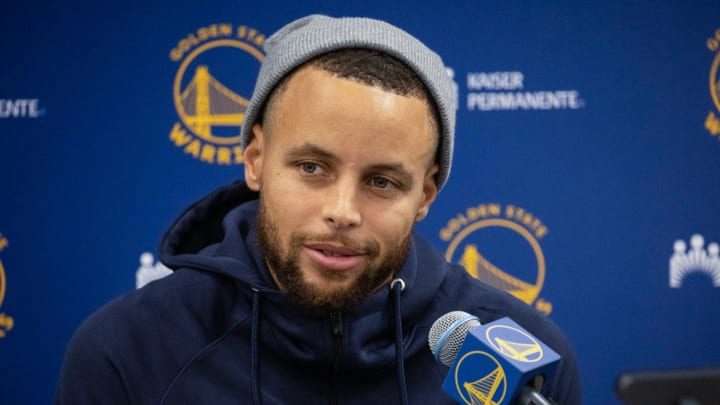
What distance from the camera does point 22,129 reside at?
1.47 m

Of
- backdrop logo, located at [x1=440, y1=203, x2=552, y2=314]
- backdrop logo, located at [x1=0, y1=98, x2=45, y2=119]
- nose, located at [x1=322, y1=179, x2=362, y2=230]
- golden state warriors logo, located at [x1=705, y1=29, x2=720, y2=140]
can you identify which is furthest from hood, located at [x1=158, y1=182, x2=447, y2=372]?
golden state warriors logo, located at [x1=705, y1=29, x2=720, y2=140]

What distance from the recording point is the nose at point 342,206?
2.19 feet

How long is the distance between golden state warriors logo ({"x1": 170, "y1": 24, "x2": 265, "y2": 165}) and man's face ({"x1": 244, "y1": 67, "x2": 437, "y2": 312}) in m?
0.75

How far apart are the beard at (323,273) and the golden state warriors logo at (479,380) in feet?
0.75

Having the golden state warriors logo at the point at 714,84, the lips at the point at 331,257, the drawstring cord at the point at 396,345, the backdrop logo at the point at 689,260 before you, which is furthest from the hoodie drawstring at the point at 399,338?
the golden state warriors logo at the point at 714,84

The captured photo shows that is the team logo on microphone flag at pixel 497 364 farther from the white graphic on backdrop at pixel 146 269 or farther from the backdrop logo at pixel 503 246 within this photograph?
the white graphic on backdrop at pixel 146 269

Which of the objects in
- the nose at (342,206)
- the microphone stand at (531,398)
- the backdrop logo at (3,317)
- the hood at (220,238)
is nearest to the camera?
the microphone stand at (531,398)

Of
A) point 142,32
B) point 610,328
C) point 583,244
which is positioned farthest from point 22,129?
point 610,328

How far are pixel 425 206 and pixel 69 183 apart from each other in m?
1.03

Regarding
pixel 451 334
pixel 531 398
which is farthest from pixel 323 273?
pixel 531 398

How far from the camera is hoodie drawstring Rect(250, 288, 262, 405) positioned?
2.42 feet

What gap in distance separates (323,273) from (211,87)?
0.91 meters

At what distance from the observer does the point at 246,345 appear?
79 cm

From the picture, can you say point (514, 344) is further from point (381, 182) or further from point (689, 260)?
point (689, 260)
